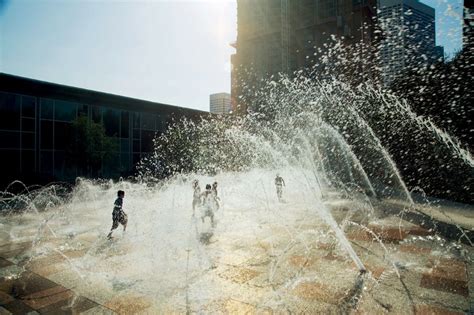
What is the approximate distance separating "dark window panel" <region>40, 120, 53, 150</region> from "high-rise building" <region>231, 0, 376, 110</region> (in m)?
51.4

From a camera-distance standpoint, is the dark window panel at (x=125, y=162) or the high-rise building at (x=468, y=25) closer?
the high-rise building at (x=468, y=25)

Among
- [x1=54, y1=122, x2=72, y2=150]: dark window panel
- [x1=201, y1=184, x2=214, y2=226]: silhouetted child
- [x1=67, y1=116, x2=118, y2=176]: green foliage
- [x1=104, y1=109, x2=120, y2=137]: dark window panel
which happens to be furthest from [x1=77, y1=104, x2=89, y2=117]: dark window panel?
[x1=201, y1=184, x2=214, y2=226]: silhouetted child

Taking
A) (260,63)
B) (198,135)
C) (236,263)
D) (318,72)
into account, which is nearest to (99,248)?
(236,263)

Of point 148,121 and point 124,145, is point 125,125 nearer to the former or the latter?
point 124,145

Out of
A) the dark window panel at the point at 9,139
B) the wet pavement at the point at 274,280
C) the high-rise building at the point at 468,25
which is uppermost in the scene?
the high-rise building at the point at 468,25

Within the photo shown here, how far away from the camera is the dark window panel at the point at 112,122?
3353cm

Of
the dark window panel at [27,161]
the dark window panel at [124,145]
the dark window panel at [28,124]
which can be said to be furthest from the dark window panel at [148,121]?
the dark window panel at [27,161]

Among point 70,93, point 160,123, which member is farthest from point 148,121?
point 70,93

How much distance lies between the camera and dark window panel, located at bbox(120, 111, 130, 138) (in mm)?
35031

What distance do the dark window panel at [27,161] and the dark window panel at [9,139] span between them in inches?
32.5

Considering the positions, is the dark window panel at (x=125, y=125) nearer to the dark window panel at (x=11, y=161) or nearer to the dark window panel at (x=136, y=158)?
the dark window panel at (x=136, y=158)

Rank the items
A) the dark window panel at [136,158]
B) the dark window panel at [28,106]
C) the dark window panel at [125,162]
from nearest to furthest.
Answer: the dark window panel at [28,106] → the dark window panel at [125,162] → the dark window panel at [136,158]

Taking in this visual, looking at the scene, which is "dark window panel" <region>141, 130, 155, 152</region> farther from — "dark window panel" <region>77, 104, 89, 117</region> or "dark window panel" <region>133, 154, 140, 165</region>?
"dark window panel" <region>77, 104, 89, 117</region>

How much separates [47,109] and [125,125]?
321 inches
